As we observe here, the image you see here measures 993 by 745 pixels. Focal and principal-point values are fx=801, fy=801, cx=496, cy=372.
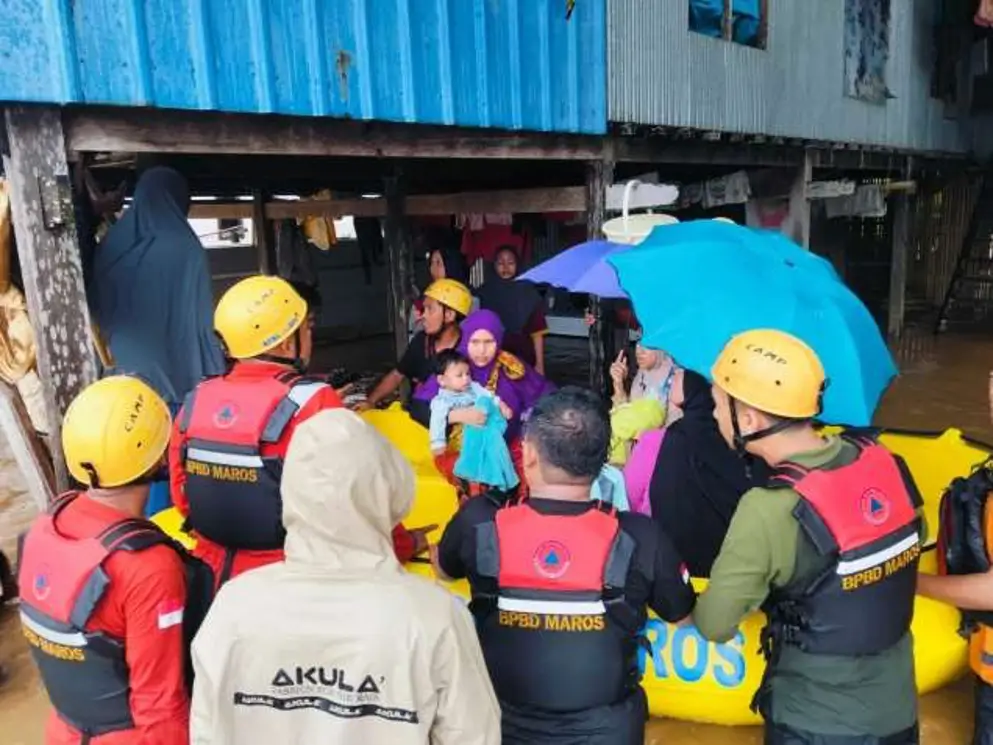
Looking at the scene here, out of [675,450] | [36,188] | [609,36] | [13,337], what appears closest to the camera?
[675,450]

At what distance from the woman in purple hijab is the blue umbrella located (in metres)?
1.36

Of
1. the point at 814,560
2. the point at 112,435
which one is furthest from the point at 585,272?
the point at 112,435

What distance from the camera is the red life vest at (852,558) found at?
6.79 ft

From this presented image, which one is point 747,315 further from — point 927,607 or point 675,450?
point 927,607

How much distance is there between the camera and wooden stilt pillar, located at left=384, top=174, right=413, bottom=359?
7773 millimetres

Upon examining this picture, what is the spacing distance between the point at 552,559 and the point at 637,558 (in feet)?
0.69

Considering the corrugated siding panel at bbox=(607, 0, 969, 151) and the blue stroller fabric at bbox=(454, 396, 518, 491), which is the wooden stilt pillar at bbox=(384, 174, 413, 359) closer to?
the corrugated siding panel at bbox=(607, 0, 969, 151)

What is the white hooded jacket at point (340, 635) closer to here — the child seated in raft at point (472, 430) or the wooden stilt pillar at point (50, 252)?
the wooden stilt pillar at point (50, 252)

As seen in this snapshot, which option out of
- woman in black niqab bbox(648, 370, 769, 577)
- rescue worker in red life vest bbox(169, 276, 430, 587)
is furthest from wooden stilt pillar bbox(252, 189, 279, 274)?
woman in black niqab bbox(648, 370, 769, 577)

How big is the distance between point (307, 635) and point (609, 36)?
5.10m

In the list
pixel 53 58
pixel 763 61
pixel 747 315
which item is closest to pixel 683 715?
pixel 747 315

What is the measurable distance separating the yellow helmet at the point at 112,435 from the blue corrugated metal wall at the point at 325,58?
1.61 m

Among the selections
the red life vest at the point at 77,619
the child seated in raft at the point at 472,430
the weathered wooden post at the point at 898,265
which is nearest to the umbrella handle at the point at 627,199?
the child seated in raft at the point at 472,430

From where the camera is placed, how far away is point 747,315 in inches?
117
